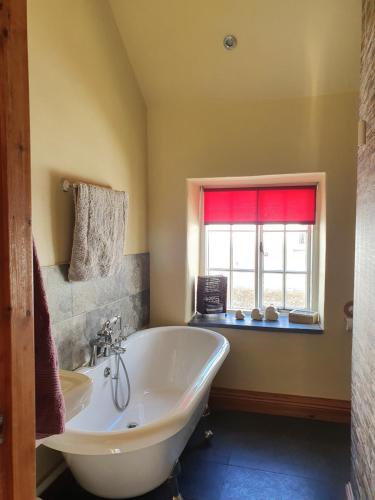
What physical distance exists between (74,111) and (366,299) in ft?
5.84

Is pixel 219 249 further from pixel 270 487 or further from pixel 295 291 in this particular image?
pixel 270 487

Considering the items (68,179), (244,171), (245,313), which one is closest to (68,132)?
(68,179)

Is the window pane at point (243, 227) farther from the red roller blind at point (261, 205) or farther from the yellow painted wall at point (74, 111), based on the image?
the yellow painted wall at point (74, 111)

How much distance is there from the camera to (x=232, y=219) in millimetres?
3189

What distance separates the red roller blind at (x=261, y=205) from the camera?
3031mm

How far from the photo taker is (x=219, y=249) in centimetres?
338

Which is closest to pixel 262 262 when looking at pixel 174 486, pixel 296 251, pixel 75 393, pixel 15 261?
pixel 296 251

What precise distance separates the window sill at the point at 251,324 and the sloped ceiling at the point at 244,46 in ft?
5.65

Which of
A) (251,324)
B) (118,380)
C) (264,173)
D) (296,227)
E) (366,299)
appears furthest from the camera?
(296,227)

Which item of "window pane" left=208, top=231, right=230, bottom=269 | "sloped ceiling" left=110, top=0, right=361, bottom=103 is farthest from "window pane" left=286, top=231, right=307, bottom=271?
"sloped ceiling" left=110, top=0, right=361, bottom=103

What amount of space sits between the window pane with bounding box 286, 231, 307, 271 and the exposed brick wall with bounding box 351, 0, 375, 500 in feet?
4.87

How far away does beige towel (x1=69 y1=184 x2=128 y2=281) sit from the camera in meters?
2.01

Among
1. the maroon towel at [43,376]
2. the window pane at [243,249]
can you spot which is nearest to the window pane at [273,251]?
the window pane at [243,249]

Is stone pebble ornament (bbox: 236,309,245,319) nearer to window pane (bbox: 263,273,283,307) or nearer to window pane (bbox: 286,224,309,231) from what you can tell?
window pane (bbox: 263,273,283,307)
